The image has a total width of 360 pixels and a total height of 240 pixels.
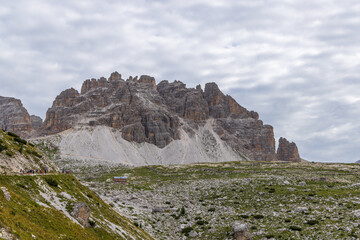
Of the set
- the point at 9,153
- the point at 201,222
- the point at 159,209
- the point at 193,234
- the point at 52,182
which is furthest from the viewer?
the point at 159,209

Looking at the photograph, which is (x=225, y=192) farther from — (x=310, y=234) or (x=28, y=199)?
(x=28, y=199)

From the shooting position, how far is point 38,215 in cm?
2395

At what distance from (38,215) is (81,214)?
7412 millimetres

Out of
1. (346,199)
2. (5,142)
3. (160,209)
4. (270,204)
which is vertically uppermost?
(5,142)

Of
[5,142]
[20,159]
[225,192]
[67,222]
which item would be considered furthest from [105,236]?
[225,192]

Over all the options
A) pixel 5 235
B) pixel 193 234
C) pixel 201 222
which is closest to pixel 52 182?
pixel 5 235

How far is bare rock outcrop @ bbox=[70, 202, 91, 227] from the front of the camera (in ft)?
99.3

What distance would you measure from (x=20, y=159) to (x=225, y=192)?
162 feet

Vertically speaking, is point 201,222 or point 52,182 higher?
point 52,182

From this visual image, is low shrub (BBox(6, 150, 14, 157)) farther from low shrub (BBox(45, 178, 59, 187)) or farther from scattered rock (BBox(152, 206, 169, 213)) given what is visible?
scattered rock (BBox(152, 206, 169, 213))

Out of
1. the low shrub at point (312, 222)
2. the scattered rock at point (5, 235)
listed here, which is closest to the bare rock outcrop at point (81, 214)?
the scattered rock at point (5, 235)

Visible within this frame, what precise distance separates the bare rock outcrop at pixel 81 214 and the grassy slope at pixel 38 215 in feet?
2.80

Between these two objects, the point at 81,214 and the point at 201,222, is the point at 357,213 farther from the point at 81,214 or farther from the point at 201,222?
the point at 81,214

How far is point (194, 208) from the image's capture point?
6112 cm
